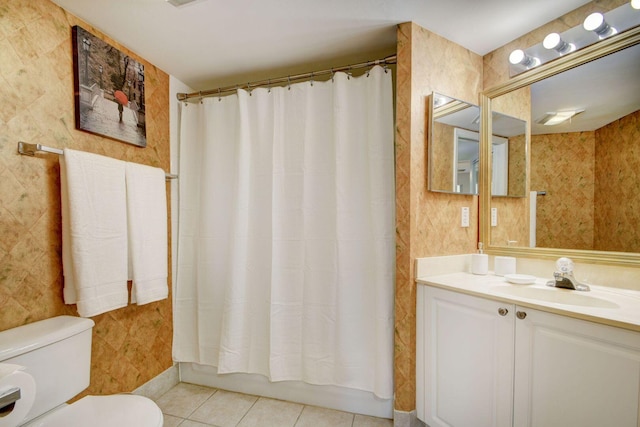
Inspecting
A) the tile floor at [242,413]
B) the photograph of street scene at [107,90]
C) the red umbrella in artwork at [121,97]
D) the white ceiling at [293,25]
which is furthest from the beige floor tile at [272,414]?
the white ceiling at [293,25]

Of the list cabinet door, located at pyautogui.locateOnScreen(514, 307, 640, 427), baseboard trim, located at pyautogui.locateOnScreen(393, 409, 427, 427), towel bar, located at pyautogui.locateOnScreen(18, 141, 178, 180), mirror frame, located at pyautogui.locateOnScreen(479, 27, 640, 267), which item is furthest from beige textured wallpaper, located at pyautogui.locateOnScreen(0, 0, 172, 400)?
mirror frame, located at pyautogui.locateOnScreen(479, 27, 640, 267)

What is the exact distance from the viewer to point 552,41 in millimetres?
1327

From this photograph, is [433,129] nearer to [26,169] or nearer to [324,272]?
[324,272]

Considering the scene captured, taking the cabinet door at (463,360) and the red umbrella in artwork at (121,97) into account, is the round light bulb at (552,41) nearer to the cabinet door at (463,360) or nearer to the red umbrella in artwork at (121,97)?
the cabinet door at (463,360)

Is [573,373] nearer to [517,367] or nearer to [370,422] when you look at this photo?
[517,367]

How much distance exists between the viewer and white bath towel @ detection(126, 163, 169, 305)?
150cm

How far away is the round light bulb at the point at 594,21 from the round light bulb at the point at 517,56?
27 cm

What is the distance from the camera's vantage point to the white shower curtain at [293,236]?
1588 mm

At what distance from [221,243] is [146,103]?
107cm

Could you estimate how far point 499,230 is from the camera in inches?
63.7

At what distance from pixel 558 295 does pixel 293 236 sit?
1.41m

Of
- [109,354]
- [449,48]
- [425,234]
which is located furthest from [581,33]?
[109,354]

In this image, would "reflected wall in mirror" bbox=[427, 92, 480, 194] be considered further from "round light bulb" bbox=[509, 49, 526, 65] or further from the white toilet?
the white toilet

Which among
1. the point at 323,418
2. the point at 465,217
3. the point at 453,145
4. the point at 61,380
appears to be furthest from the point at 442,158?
the point at 61,380
